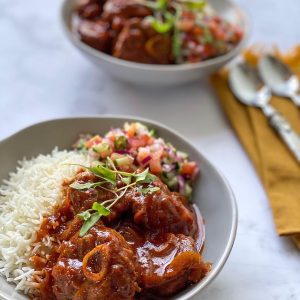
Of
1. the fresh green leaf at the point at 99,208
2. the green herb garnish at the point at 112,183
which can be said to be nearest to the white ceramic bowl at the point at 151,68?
the green herb garnish at the point at 112,183

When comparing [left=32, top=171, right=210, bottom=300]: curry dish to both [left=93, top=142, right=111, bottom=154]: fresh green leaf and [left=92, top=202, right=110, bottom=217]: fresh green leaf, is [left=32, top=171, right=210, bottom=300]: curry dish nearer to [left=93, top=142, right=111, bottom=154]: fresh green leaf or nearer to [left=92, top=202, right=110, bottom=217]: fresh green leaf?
[left=92, top=202, right=110, bottom=217]: fresh green leaf

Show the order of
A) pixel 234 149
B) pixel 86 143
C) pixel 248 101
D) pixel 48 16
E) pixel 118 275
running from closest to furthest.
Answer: pixel 118 275 < pixel 86 143 < pixel 234 149 < pixel 248 101 < pixel 48 16

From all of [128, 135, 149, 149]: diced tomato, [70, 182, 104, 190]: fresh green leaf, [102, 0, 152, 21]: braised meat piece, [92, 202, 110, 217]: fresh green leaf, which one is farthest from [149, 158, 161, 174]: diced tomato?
[102, 0, 152, 21]: braised meat piece

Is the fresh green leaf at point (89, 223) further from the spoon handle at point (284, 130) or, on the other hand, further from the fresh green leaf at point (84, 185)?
the spoon handle at point (284, 130)

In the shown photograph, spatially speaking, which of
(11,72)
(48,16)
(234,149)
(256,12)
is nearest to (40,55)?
(11,72)

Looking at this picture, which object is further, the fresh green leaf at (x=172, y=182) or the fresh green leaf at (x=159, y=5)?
the fresh green leaf at (x=159, y=5)

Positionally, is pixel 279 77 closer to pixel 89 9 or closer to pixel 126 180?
pixel 89 9

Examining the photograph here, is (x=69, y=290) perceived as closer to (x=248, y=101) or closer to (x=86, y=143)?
(x=86, y=143)
